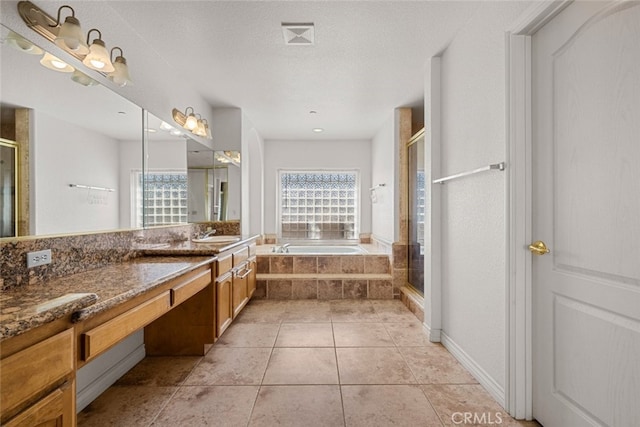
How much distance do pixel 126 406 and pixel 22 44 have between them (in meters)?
1.92

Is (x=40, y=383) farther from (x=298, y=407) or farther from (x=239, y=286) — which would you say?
(x=239, y=286)

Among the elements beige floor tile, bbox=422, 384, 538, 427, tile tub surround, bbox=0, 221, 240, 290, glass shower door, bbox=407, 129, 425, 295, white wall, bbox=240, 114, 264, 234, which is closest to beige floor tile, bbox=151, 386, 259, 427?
tile tub surround, bbox=0, 221, 240, 290

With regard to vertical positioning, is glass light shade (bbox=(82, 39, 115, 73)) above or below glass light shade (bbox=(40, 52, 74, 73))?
above

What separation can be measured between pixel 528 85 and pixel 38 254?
253 centimetres

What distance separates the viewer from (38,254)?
4.67ft

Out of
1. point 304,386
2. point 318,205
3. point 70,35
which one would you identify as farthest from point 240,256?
point 318,205

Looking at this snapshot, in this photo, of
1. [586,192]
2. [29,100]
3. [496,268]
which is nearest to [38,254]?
[29,100]

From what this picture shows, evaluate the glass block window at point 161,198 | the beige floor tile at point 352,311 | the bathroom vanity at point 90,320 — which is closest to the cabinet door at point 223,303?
the bathroom vanity at point 90,320

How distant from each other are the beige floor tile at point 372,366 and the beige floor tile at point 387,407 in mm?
77

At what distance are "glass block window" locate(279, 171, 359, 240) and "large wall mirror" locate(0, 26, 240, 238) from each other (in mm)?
2700

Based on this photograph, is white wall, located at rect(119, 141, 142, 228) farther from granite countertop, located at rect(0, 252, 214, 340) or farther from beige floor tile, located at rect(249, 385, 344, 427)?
beige floor tile, located at rect(249, 385, 344, 427)

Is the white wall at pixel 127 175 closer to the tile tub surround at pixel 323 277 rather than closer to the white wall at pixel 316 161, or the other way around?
the tile tub surround at pixel 323 277

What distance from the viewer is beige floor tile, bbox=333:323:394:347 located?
255 centimetres

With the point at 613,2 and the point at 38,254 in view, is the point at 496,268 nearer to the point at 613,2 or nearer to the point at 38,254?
the point at 613,2
